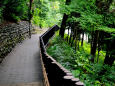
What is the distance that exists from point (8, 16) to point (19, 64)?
5677mm

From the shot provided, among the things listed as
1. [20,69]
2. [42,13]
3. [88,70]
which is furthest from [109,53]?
[42,13]

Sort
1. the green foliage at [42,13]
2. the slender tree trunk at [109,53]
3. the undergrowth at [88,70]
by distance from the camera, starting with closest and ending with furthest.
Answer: the undergrowth at [88,70], the slender tree trunk at [109,53], the green foliage at [42,13]

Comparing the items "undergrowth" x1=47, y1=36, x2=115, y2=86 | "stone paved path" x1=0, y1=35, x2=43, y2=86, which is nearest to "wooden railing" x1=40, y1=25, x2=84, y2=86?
"undergrowth" x1=47, y1=36, x2=115, y2=86

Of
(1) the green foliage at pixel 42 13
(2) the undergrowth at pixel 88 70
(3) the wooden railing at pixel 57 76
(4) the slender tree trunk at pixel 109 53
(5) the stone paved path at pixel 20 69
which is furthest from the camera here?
(1) the green foliage at pixel 42 13

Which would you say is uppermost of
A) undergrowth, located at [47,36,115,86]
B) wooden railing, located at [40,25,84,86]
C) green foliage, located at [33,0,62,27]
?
green foliage, located at [33,0,62,27]

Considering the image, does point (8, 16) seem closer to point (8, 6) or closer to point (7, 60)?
point (8, 6)

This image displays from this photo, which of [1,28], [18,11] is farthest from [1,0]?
[18,11]

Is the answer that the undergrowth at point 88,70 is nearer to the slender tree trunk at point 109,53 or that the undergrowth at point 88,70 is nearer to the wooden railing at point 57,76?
the slender tree trunk at point 109,53

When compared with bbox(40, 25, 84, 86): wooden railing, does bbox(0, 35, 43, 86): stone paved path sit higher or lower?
lower

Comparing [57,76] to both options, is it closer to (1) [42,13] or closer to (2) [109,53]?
(2) [109,53]

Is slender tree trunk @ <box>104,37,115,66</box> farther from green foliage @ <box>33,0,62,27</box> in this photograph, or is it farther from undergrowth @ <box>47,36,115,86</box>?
green foliage @ <box>33,0,62,27</box>

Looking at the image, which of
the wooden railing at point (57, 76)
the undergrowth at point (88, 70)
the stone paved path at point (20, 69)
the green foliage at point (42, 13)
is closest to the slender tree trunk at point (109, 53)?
the undergrowth at point (88, 70)

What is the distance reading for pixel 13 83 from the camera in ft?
21.3

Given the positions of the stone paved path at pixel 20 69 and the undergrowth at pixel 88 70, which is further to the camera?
the undergrowth at pixel 88 70
